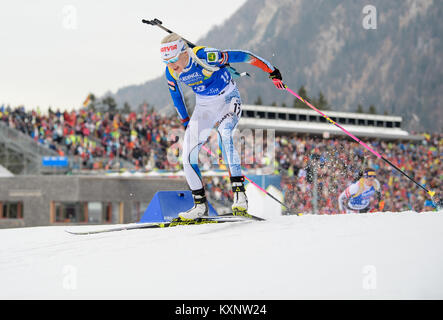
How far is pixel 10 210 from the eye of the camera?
19.9 m

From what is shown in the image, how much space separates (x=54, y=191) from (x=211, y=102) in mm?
15155

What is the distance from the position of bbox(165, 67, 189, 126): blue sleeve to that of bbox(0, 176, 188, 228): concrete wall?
1393 cm

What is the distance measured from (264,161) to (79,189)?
741cm

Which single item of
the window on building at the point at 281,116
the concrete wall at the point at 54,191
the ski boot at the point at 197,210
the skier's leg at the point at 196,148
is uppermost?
the window on building at the point at 281,116

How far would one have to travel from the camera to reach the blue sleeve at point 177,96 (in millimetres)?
6131

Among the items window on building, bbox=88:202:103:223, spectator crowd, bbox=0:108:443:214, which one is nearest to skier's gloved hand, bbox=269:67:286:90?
spectator crowd, bbox=0:108:443:214

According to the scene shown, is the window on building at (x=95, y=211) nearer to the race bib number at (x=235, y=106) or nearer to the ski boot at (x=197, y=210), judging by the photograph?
the ski boot at (x=197, y=210)

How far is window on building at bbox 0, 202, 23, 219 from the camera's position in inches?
781

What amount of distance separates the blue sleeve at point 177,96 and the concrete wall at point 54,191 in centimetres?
1393

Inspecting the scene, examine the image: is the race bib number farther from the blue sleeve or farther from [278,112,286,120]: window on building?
[278,112,286,120]: window on building

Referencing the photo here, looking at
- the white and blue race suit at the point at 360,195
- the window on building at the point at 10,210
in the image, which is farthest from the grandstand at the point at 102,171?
the white and blue race suit at the point at 360,195

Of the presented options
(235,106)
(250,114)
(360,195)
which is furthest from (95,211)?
(250,114)
